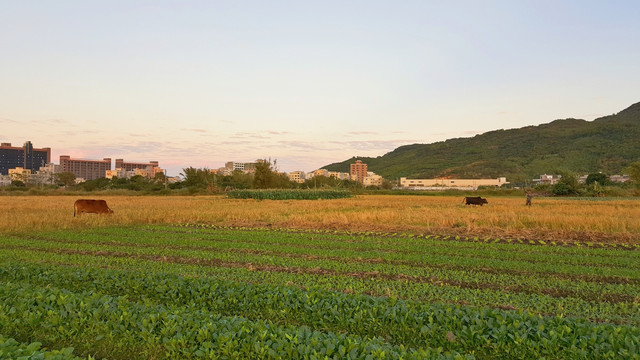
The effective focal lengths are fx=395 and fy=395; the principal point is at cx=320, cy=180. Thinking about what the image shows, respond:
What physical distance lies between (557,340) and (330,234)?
1621 centimetres

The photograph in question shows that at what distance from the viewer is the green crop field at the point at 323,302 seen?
19.8 feet

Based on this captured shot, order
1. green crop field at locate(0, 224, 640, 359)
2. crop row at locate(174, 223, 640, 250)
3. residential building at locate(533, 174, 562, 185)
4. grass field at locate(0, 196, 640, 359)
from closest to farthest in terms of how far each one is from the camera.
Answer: green crop field at locate(0, 224, 640, 359)
grass field at locate(0, 196, 640, 359)
crop row at locate(174, 223, 640, 250)
residential building at locate(533, 174, 562, 185)

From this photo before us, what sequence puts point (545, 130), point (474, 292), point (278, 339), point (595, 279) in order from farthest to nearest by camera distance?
point (545, 130) → point (595, 279) → point (474, 292) → point (278, 339)

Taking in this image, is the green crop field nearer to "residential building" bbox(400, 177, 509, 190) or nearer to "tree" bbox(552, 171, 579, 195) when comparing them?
"tree" bbox(552, 171, 579, 195)

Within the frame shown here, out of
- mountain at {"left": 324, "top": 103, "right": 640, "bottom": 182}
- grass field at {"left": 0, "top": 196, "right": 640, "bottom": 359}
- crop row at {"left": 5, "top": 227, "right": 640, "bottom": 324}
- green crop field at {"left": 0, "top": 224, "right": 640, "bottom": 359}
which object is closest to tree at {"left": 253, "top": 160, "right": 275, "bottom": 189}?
grass field at {"left": 0, "top": 196, "right": 640, "bottom": 359}

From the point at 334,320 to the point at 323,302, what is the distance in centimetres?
42

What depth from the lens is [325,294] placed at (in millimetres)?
8344

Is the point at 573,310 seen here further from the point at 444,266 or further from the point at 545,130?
the point at 545,130

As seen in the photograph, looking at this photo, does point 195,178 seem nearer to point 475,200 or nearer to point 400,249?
point 475,200

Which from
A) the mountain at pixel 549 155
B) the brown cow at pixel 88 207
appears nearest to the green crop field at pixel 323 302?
the brown cow at pixel 88 207

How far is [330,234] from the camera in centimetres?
2200

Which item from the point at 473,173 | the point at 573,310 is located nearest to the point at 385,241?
the point at 573,310

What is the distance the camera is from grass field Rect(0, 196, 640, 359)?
20.1 ft

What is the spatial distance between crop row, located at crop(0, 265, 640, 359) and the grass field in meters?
0.03
